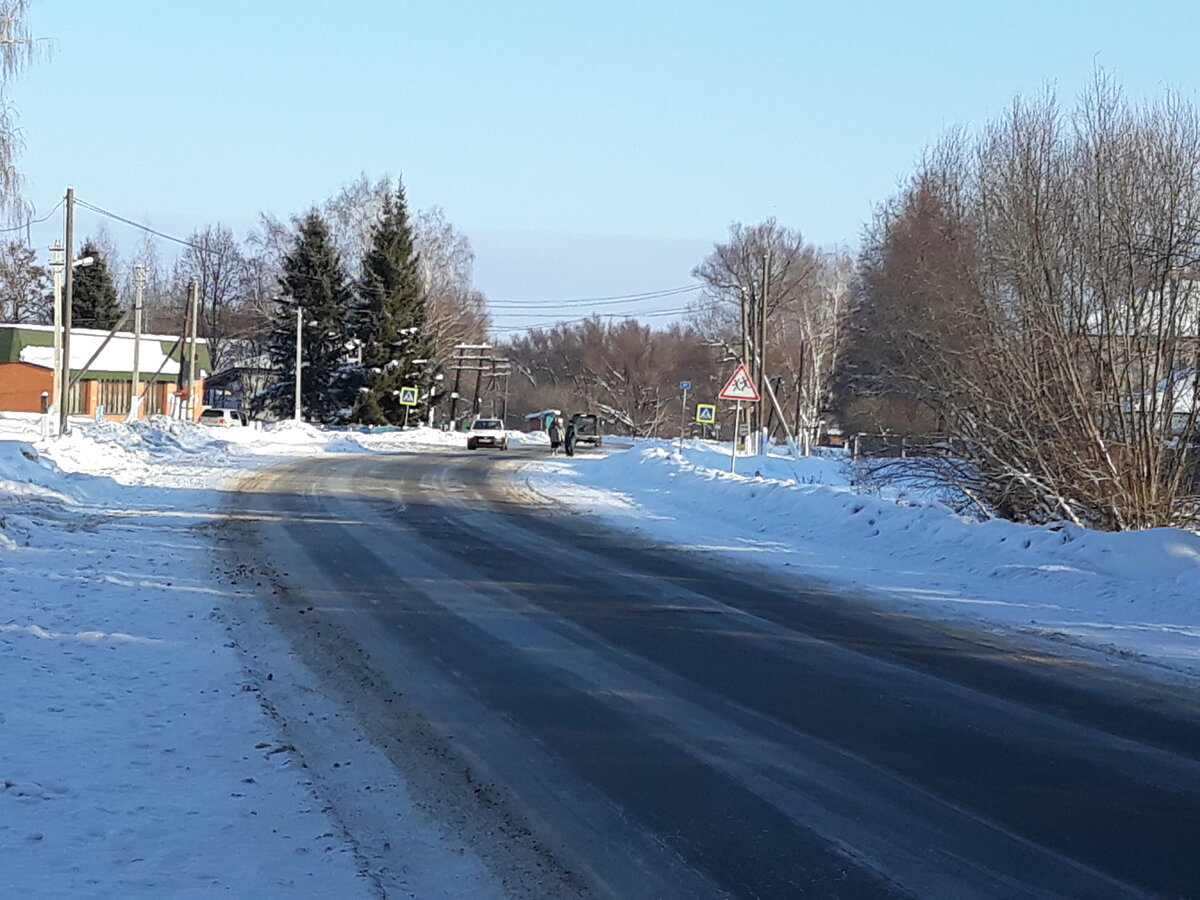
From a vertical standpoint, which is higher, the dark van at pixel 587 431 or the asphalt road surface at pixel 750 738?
the dark van at pixel 587 431

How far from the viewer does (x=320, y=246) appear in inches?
2798

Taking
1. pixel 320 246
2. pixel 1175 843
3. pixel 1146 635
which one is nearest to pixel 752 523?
pixel 1146 635

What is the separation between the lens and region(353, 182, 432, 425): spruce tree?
2699 inches

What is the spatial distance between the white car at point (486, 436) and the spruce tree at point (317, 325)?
14365 millimetres

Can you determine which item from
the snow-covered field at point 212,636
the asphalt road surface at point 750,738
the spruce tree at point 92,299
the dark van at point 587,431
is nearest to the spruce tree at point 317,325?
the dark van at point 587,431

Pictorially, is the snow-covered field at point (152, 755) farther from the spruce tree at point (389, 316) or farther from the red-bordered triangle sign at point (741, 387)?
the spruce tree at point (389, 316)

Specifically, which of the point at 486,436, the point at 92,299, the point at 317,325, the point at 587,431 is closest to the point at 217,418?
the point at 317,325

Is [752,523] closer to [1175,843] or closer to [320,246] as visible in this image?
Answer: [1175,843]

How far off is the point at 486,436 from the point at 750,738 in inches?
2030

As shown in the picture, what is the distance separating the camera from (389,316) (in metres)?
68.1

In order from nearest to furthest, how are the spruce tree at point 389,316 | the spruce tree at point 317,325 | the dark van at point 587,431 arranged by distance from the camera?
the dark van at point 587,431 < the spruce tree at point 389,316 < the spruce tree at point 317,325

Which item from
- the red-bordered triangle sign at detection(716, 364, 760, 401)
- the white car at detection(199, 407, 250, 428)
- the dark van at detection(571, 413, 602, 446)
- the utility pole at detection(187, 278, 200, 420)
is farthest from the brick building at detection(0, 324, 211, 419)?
the red-bordered triangle sign at detection(716, 364, 760, 401)

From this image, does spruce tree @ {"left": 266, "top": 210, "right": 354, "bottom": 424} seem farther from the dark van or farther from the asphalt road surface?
the asphalt road surface

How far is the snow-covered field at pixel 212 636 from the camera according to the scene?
5.07 metres
